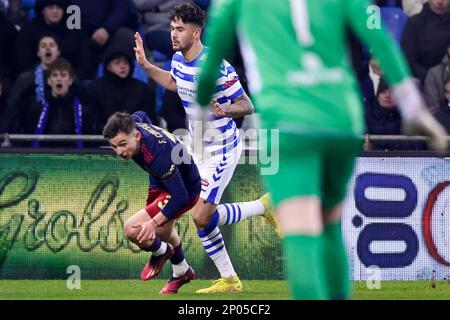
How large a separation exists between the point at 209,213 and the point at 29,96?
284cm

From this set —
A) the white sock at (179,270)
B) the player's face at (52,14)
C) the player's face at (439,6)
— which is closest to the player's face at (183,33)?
the white sock at (179,270)

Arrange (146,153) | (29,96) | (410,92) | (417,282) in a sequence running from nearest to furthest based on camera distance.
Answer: (410,92) → (146,153) → (417,282) → (29,96)

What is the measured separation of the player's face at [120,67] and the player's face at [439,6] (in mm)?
3242

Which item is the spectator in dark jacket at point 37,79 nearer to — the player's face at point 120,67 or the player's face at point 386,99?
the player's face at point 120,67

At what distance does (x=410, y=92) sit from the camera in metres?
7.10

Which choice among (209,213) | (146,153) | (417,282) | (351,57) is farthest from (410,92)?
(351,57)

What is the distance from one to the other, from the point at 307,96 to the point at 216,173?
522 centimetres

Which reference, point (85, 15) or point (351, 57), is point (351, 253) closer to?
point (351, 57)

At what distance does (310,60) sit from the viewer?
7.21m

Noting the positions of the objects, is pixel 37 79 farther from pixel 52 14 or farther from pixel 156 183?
pixel 156 183

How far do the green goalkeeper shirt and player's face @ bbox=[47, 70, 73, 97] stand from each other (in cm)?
665

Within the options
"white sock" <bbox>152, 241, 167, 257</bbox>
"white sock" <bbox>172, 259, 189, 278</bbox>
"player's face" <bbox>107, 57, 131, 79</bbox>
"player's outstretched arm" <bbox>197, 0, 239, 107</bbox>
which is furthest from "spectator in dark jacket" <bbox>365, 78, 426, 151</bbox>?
"player's outstretched arm" <bbox>197, 0, 239, 107</bbox>

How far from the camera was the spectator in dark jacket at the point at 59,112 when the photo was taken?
44.9 ft

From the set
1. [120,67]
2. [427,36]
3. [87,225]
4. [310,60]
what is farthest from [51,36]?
[310,60]
